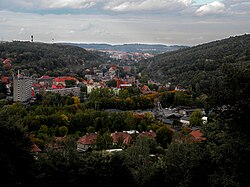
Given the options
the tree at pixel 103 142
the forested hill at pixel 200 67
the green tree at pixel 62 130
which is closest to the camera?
the tree at pixel 103 142

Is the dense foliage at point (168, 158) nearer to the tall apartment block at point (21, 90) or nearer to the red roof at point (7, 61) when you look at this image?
the tall apartment block at point (21, 90)

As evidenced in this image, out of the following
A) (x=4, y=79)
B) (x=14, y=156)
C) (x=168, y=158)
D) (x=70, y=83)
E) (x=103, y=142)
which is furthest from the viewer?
(x=70, y=83)

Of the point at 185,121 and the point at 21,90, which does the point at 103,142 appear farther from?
the point at 21,90

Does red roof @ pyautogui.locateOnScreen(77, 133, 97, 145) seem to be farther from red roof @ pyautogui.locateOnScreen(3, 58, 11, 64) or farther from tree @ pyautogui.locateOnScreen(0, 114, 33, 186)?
red roof @ pyautogui.locateOnScreen(3, 58, 11, 64)

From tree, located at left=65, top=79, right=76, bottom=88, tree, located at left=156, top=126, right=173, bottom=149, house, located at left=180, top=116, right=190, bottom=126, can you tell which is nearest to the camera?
tree, located at left=156, top=126, right=173, bottom=149

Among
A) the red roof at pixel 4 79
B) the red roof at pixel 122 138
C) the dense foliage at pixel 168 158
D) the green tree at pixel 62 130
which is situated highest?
the dense foliage at pixel 168 158

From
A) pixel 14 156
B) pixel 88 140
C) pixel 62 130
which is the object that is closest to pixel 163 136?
pixel 88 140

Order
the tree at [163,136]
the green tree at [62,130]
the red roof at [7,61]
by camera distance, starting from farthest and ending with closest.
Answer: the red roof at [7,61], the green tree at [62,130], the tree at [163,136]

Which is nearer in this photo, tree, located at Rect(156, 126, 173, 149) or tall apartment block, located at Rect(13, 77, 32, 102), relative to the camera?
tree, located at Rect(156, 126, 173, 149)

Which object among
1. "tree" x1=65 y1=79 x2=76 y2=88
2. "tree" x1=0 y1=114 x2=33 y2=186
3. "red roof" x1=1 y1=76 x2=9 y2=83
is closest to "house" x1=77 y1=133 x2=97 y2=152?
"tree" x1=0 y1=114 x2=33 y2=186

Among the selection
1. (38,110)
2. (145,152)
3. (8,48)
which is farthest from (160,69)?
(145,152)

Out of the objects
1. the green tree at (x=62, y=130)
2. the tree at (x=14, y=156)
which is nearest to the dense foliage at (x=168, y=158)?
the tree at (x=14, y=156)

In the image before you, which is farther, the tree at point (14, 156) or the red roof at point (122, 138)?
the red roof at point (122, 138)

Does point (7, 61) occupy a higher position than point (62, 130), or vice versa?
point (7, 61)
